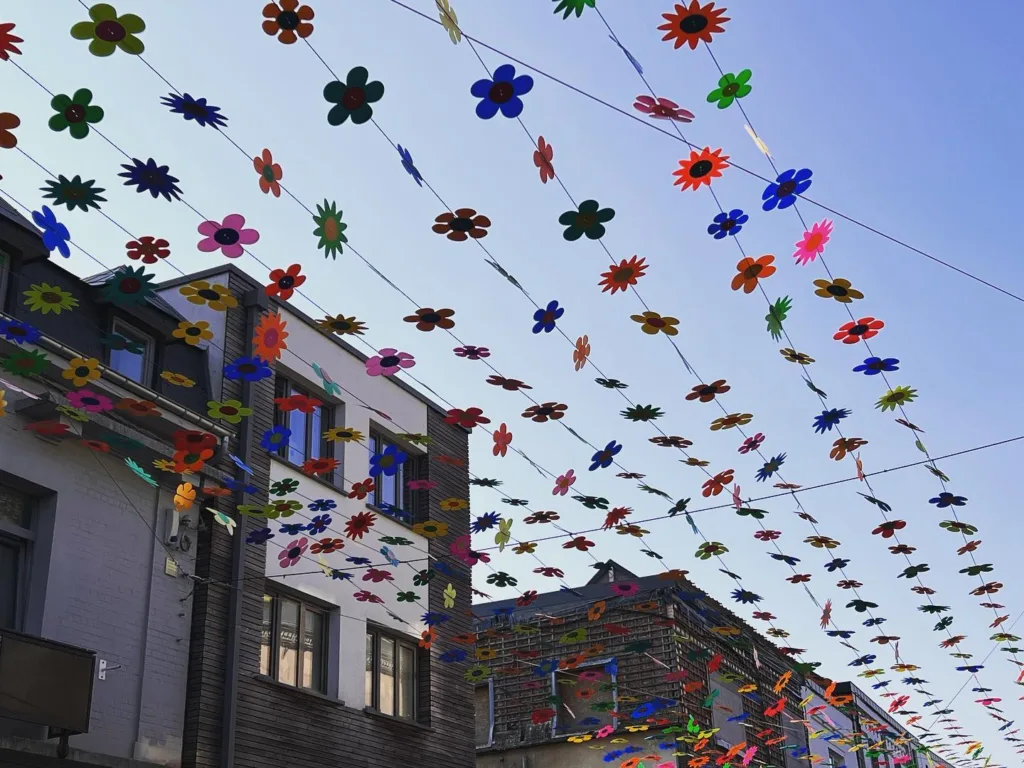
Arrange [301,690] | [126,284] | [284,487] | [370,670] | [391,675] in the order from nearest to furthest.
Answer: [126,284], [284,487], [301,690], [370,670], [391,675]

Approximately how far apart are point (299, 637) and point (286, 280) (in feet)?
22.6

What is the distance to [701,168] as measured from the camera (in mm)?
7793

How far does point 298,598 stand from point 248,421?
2.26 metres

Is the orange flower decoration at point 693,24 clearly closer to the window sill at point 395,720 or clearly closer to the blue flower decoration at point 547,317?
the blue flower decoration at point 547,317

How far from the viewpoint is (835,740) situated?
31.0 m

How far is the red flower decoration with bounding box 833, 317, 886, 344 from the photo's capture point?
9.46 m

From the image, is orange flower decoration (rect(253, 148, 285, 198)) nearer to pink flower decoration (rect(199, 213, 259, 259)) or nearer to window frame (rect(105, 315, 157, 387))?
pink flower decoration (rect(199, 213, 259, 259))

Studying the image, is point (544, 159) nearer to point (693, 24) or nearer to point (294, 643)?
point (693, 24)

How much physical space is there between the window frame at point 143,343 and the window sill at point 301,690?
11.5ft

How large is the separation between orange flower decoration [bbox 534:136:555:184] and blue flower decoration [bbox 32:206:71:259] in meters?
3.17

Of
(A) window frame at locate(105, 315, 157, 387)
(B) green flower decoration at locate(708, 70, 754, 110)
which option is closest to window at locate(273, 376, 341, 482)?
(A) window frame at locate(105, 315, 157, 387)

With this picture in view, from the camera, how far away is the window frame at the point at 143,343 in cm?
1242

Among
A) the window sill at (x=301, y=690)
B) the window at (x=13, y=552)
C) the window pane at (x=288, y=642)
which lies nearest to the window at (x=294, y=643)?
the window pane at (x=288, y=642)

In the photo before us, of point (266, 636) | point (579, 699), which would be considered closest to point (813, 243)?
point (266, 636)
